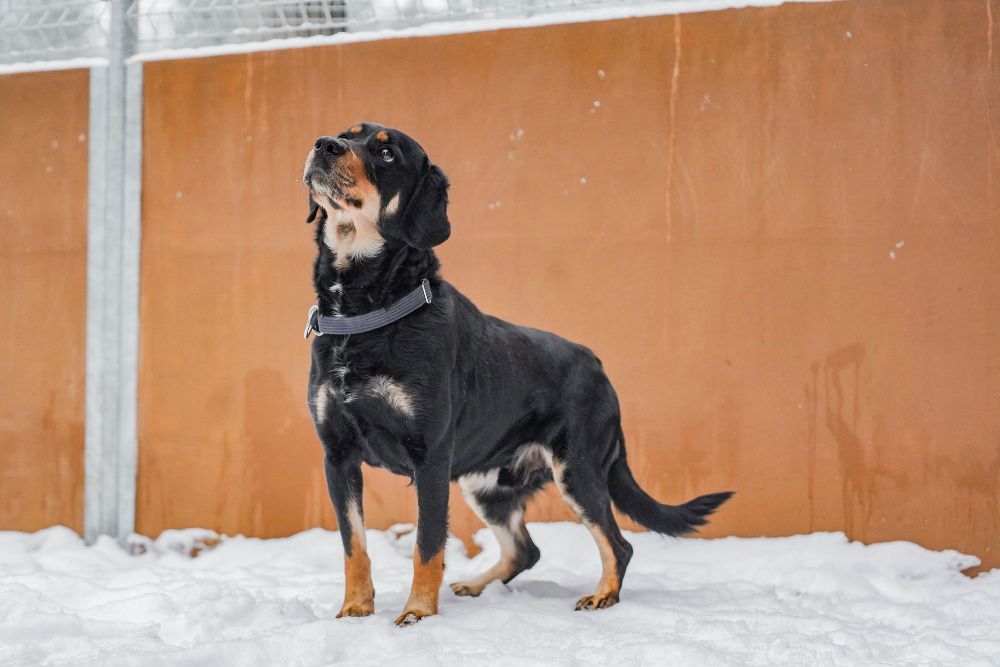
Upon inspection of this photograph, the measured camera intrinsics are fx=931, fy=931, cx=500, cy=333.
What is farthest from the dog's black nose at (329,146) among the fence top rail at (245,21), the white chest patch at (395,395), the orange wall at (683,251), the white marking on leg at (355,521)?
the fence top rail at (245,21)

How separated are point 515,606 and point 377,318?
1.11m

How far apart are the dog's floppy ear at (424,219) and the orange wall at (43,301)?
3.09 metres

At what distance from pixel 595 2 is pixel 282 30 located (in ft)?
5.75

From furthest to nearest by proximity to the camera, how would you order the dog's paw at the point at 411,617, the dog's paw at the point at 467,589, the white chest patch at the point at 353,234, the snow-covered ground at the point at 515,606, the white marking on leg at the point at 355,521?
the dog's paw at the point at 467,589 → the white marking on leg at the point at 355,521 → the white chest patch at the point at 353,234 → the dog's paw at the point at 411,617 → the snow-covered ground at the point at 515,606

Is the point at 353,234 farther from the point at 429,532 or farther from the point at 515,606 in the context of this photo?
the point at 515,606

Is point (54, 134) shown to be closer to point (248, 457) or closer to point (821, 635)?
point (248, 457)

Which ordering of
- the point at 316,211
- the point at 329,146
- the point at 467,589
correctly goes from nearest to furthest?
the point at 329,146
the point at 316,211
the point at 467,589

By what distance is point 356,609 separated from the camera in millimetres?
3068

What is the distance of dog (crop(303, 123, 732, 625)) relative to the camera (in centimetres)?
297

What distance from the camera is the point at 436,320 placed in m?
3.10

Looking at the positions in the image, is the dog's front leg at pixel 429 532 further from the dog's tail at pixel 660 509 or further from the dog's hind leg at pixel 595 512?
the dog's tail at pixel 660 509

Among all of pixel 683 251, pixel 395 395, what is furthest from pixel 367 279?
pixel 683 251

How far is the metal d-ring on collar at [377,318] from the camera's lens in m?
3.00

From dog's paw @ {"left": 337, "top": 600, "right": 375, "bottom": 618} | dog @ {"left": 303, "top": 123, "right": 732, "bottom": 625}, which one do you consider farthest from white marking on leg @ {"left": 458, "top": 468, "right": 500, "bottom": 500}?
dog's paw @ {"left": 337, "top": 600, "right": 375, "bottom": 618}
